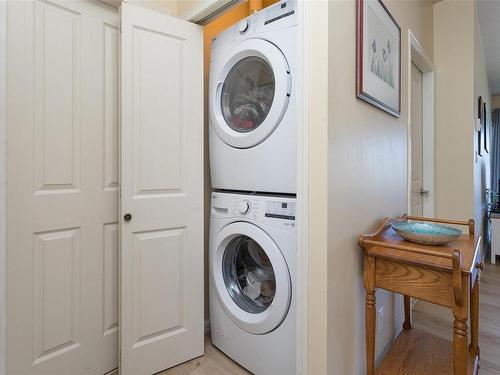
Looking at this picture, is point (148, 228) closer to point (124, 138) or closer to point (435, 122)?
point (124, 138)

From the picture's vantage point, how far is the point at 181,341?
5.29 feet

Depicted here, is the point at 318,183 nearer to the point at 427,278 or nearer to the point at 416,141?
the point at 427,278

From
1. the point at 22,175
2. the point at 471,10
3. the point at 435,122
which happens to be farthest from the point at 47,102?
the point at 471,10

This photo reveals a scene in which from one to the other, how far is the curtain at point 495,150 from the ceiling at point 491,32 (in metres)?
1.06

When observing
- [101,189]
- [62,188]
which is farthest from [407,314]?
[62,188]

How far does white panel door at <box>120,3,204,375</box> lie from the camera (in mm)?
1445

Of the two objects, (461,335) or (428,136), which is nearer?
(461,335)

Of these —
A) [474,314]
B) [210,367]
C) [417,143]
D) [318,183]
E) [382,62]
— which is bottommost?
[210,367]

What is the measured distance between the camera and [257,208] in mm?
1432

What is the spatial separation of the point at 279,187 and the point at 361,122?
1.52ft

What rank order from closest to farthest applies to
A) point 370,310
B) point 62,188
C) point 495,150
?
1. point 370,310
2. point 62,188
3. point 495,150

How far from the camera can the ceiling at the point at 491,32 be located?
2.70 m

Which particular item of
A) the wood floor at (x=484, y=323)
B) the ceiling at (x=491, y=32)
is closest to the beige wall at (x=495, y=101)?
the ceiling at (x=491, y=32)

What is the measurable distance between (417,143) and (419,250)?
5.20ft
